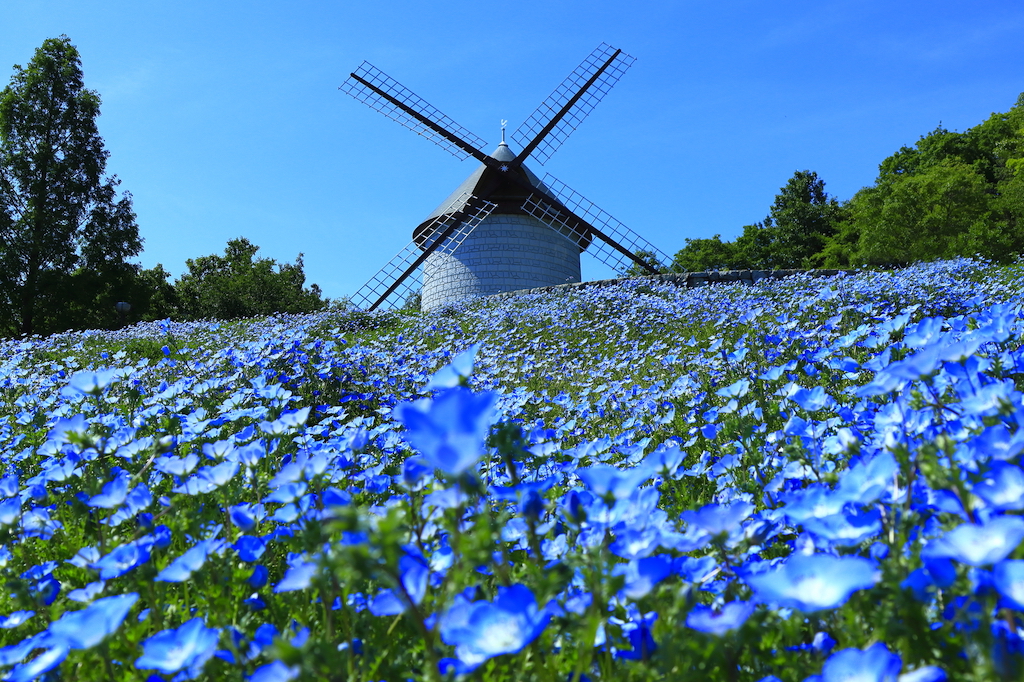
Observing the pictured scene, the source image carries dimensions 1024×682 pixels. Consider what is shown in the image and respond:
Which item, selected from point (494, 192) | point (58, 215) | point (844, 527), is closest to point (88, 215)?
point (58, 215)

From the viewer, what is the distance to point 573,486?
8.44 ft

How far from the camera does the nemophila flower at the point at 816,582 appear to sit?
3.26 ft

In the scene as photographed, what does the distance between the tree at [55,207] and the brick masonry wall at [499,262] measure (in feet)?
53.7

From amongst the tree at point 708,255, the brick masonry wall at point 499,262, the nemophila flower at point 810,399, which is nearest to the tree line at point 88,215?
the brick masonry wall at point 499,262

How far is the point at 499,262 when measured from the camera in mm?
21906

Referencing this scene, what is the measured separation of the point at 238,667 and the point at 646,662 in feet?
2.73

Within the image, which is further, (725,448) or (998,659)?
(725,448)

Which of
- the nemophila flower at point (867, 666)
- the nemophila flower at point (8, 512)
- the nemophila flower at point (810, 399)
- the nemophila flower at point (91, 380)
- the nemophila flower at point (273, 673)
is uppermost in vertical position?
the nemophila flower at point (91, 380)

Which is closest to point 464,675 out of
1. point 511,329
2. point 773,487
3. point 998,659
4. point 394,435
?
point 998,659

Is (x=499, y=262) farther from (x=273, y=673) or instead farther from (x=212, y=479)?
(x=273, y=673)

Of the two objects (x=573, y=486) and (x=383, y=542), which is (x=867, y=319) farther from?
(x=383, y=542)

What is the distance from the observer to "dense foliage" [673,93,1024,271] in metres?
25.0

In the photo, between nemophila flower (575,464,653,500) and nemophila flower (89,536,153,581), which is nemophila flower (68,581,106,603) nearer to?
nemophila flower (89,536,153,581)

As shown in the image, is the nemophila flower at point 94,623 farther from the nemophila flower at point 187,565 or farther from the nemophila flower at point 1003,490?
the nemophila flower at point 1003,490
